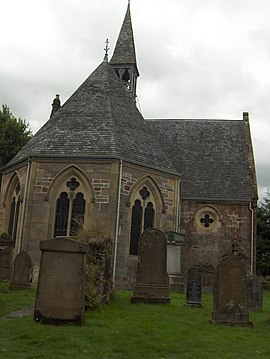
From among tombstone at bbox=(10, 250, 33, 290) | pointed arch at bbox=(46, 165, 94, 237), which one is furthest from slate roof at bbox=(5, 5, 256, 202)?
tombstone at bbox=(10, 250, 33, 290)

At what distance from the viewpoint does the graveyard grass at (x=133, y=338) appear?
7250mm

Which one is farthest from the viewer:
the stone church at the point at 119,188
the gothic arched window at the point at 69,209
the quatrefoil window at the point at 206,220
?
the quatrefoil window at the point at 206,220

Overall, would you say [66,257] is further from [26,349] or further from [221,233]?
[221,233]

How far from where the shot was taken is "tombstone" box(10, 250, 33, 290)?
15.1 metres

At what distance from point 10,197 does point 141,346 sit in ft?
53.1

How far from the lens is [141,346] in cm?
770

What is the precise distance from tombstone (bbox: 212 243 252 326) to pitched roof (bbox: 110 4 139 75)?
24965mm

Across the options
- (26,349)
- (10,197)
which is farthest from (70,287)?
(10,197)

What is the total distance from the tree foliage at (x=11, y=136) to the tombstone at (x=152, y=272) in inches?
868

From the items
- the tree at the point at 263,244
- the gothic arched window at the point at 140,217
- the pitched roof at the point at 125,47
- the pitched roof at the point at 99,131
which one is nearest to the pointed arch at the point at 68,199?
the pitched roof at the point at 99,131

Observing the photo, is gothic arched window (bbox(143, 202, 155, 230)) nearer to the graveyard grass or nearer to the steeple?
the graveyard grass

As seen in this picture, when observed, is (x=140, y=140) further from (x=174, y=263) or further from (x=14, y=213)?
(x=14, y=213)

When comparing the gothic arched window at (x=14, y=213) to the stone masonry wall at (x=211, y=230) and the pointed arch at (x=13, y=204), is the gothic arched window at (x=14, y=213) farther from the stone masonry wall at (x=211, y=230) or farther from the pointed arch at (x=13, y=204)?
the stone masonry wall at (x=211, y=230)

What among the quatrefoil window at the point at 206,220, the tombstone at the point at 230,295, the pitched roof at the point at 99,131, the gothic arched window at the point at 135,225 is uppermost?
the pitched roof at the point at 99,131
